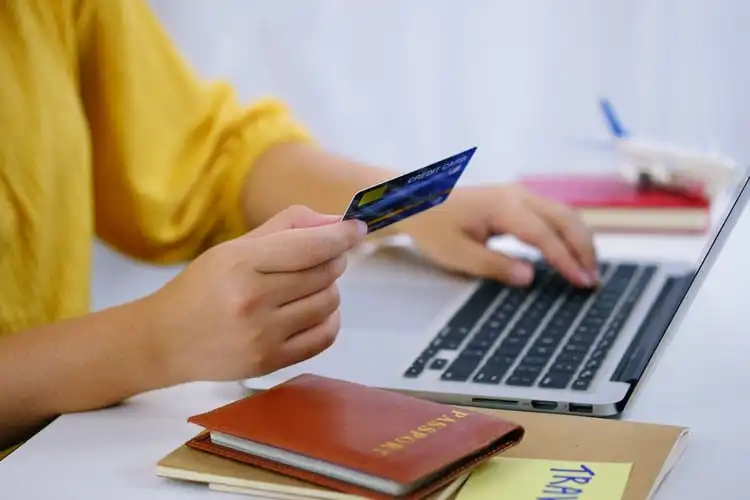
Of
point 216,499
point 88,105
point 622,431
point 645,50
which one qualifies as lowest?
point 216,499

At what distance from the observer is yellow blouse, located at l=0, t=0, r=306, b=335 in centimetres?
94

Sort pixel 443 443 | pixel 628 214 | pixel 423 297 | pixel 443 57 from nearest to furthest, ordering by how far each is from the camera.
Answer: pixel 443 443, pixel 423 297, pixel 628 214, pixel 443 57

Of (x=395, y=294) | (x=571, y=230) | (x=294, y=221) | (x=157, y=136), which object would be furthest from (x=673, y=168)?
(x=294, y=221)

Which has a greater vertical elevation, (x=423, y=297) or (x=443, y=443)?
(x=423, y=297)

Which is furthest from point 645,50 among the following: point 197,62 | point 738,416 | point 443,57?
point 738,416

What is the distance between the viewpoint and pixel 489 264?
3.37ft

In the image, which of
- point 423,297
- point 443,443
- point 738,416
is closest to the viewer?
point 443,443

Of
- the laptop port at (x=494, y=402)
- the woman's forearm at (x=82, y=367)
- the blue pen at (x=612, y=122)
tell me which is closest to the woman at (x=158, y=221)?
the woman's forearm at (x=82, y=367)

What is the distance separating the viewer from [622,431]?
669 mm

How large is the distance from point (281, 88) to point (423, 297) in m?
0.69

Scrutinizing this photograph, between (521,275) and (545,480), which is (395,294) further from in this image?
(545,480)

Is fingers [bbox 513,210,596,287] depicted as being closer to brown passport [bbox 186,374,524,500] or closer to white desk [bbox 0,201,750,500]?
white desk [bbox 0,201,750,500]

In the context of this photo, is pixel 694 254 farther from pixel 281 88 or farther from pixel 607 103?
pixel 281 88

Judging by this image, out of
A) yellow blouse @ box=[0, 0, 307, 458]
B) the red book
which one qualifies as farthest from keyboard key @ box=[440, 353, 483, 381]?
the red book
